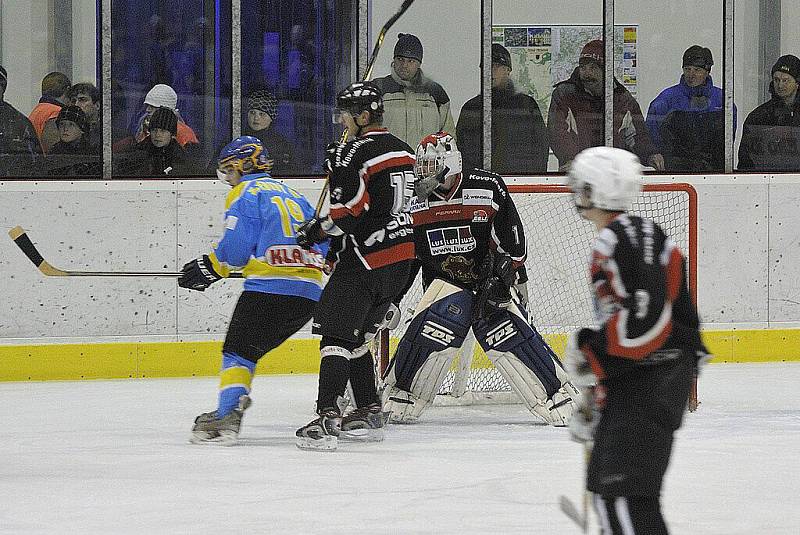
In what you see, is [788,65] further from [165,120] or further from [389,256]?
[389,256]

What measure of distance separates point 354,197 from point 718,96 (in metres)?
3.48

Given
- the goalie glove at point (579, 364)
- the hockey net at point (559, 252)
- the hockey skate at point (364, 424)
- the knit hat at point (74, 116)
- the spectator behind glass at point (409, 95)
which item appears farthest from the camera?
the spectator behind glass at point (409, 95)

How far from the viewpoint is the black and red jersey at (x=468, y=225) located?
5.10 metres

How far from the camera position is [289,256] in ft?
15.0

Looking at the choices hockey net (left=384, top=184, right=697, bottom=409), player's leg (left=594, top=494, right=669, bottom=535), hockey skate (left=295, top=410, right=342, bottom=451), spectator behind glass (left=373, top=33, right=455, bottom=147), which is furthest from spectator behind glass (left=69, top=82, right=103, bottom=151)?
player's leg (left=594, top=494, right=669, bottom=535)

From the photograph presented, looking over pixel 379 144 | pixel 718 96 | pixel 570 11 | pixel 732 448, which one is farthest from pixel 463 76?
pixel 732 448

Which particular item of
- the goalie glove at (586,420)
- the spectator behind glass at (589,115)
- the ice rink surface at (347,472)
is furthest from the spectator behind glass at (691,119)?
the goalie glove at (586,420)

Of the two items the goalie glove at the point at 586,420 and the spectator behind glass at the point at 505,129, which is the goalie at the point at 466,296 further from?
the goalie glove at the point at 586,420

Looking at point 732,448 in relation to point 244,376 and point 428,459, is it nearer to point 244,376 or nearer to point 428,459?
point 428,459

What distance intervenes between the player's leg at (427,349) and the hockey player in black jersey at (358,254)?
0.42 meters

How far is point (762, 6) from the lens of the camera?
23.9ft

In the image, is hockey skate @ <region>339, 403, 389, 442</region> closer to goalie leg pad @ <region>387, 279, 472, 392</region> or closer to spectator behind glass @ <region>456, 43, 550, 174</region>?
goalie leg pad @ <region>387, 279, 472, 392</region>

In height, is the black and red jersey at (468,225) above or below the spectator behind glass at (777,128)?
below

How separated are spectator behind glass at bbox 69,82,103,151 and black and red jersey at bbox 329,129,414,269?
2.57 metres
